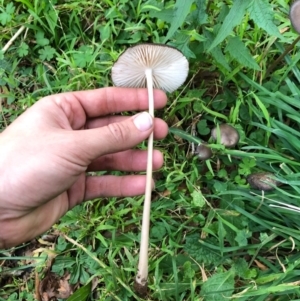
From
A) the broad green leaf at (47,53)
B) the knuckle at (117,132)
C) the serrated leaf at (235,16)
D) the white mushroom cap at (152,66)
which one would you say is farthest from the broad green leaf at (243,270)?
the broad green leaf at (47,53)

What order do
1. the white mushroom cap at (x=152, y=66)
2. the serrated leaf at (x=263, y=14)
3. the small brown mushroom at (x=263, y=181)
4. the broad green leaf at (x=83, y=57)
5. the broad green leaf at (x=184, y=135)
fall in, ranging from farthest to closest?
1. the broad green leaf at (x=83, y=57)
2. the broad green leaf at (x=184, y=135)
3. the small brown mushroom at (x=263, y=181)
4. the white mushroom cap at (x=152, y=66)
5. the serrated leaf at (x=263, y=14)

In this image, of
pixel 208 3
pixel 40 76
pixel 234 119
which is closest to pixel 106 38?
pixel 40 76

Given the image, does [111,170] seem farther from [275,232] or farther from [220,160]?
[275,232]

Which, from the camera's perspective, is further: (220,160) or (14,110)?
(14,110)

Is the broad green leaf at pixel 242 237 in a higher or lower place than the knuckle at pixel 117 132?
lower

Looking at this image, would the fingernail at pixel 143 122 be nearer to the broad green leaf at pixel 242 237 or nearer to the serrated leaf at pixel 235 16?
the serrated leaf at pixel 235 16

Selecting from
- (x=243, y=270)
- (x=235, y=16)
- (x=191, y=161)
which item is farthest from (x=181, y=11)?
(x=243, y=270)
